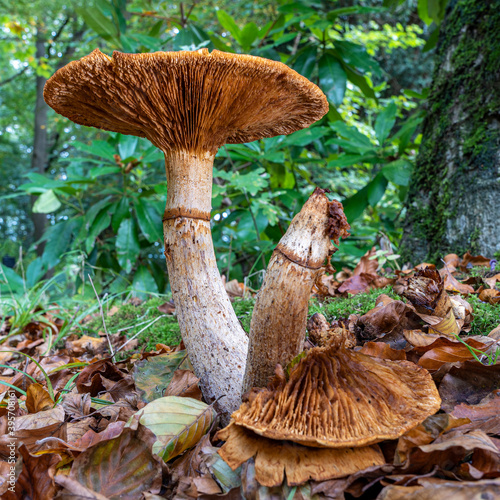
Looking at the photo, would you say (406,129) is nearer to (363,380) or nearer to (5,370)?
(363,380)

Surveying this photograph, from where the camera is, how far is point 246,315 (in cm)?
240

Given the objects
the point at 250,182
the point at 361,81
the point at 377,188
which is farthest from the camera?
the point at 361,81

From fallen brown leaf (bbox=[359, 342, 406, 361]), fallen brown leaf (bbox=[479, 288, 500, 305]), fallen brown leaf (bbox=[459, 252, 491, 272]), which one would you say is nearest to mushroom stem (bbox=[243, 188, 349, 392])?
fallen brown leaf (bbox=[359, 342, 406, 361])

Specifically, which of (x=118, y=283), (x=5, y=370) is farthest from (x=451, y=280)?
(x=118, y=283)

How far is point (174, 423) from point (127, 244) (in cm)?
342

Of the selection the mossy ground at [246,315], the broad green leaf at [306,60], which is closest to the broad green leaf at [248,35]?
the broad green leaf at [306,60]

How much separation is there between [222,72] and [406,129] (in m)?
3.35

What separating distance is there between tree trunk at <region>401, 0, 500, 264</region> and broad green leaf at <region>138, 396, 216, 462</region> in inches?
94.8

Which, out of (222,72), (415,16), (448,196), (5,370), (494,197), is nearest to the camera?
(222,72)

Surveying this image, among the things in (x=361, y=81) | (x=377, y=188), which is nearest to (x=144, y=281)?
(x=377, y=188)

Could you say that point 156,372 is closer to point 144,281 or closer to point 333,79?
point 144,281

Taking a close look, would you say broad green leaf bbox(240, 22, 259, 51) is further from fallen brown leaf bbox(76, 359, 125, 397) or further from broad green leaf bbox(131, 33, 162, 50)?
fallen brown leaf bbox(76, 359, 125, 397)

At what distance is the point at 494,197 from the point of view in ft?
8.92

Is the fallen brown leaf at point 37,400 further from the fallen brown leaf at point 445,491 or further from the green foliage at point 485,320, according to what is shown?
the green foliage at point 485,320
